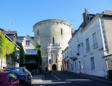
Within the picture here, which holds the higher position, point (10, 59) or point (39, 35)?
point (39, 35)

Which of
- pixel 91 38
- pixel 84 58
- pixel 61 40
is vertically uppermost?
pixel 61 40

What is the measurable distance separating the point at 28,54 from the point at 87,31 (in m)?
16.9

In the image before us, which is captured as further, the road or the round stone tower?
the round stone tower

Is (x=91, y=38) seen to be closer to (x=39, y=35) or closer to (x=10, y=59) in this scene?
(x=10, y=59)

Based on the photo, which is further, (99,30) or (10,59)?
(10,59)

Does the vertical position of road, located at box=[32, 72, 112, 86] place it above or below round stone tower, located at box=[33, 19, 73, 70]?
below

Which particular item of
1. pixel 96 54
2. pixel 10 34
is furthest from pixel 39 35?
pixel 96 54

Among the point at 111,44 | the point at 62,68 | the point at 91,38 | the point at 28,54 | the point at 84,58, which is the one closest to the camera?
the point at 111,44

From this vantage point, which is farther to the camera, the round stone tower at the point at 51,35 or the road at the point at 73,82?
the round stone tower at the point at 51,35

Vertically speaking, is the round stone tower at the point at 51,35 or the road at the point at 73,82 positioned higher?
the round stone tower at the point at 51,35

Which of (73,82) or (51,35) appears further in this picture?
(51,35)

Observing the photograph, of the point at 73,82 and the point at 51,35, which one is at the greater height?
the point at 51,35

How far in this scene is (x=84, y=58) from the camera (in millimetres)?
19766

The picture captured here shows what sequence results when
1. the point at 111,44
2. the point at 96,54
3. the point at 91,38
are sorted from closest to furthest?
the point at 111,44, the point at 96,54, the point at 91,38
